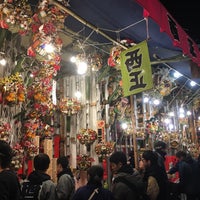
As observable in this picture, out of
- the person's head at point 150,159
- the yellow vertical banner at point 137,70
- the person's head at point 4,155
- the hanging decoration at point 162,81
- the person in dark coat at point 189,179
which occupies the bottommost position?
the person in dark coat at point 189,179

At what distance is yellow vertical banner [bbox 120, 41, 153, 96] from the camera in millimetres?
6520

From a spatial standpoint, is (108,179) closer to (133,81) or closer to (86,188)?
(133,81)

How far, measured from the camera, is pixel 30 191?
427 centimetres

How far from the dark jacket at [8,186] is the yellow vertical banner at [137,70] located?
4090 millimetres

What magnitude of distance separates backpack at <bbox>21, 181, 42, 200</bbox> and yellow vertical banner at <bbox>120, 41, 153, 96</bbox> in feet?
11.0

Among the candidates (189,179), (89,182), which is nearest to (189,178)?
(189,179)

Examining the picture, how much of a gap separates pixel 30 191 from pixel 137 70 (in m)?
3.86

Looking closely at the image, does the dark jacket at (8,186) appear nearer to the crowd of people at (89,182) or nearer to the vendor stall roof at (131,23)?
the crowd of people at (89,182)

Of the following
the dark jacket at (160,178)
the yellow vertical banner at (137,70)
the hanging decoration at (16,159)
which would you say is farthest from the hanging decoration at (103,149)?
the hanging decoration at (16,159)

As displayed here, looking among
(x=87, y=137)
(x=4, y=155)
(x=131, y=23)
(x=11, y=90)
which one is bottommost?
(x=4, y=155)

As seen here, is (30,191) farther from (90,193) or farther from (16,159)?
(16,159)

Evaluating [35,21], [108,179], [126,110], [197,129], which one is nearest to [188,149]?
[197,129]

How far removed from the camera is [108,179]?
8.55 meters

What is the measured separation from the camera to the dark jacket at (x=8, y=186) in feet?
9.46
